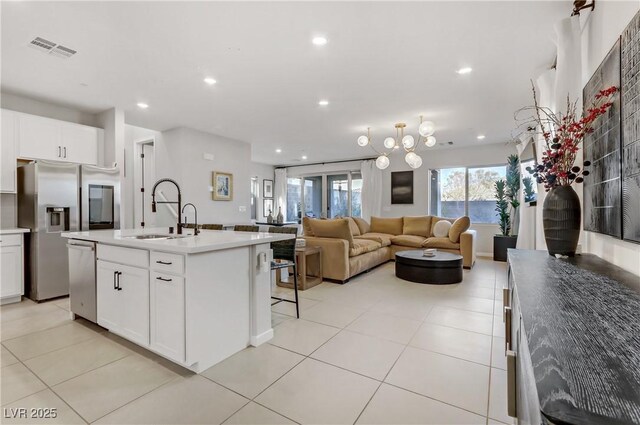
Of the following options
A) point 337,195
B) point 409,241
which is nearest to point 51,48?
point 409,241

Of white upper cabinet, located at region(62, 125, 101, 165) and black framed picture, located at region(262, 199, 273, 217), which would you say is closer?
white upper cabinet, located at region(62, 125, 101, 165)

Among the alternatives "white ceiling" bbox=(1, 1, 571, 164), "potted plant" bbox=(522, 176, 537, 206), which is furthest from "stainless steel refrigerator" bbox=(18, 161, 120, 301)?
"potted plant" bbox=(522, 176, 537, 206)

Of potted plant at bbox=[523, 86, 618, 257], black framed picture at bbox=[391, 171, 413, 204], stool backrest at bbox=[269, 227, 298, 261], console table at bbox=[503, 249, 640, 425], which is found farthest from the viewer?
black framed picture at bbox=[391, 171, 413, 204]

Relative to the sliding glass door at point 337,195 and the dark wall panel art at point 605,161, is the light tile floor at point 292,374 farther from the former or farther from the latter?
the sliding glass door at point 337,195

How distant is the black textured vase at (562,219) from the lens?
5.66 ft

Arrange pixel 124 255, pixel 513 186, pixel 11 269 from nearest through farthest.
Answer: pixel 124 255
pixel 11 269
pixel 513 186

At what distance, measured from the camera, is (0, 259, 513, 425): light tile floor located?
160 cm

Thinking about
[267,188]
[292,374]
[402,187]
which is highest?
[267,188]

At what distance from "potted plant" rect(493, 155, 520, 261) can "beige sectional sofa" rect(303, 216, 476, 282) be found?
82 cm

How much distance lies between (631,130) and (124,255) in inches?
123

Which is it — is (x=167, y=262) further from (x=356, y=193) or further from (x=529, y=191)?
(x=356, y=193)

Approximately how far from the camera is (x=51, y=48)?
106 inches

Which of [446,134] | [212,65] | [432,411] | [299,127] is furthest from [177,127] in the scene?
[432,411]

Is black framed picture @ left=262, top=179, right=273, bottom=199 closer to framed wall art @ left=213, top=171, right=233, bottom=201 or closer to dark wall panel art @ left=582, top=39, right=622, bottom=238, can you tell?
framed wall art @ left=213, top=171, right=233, bottom=201
